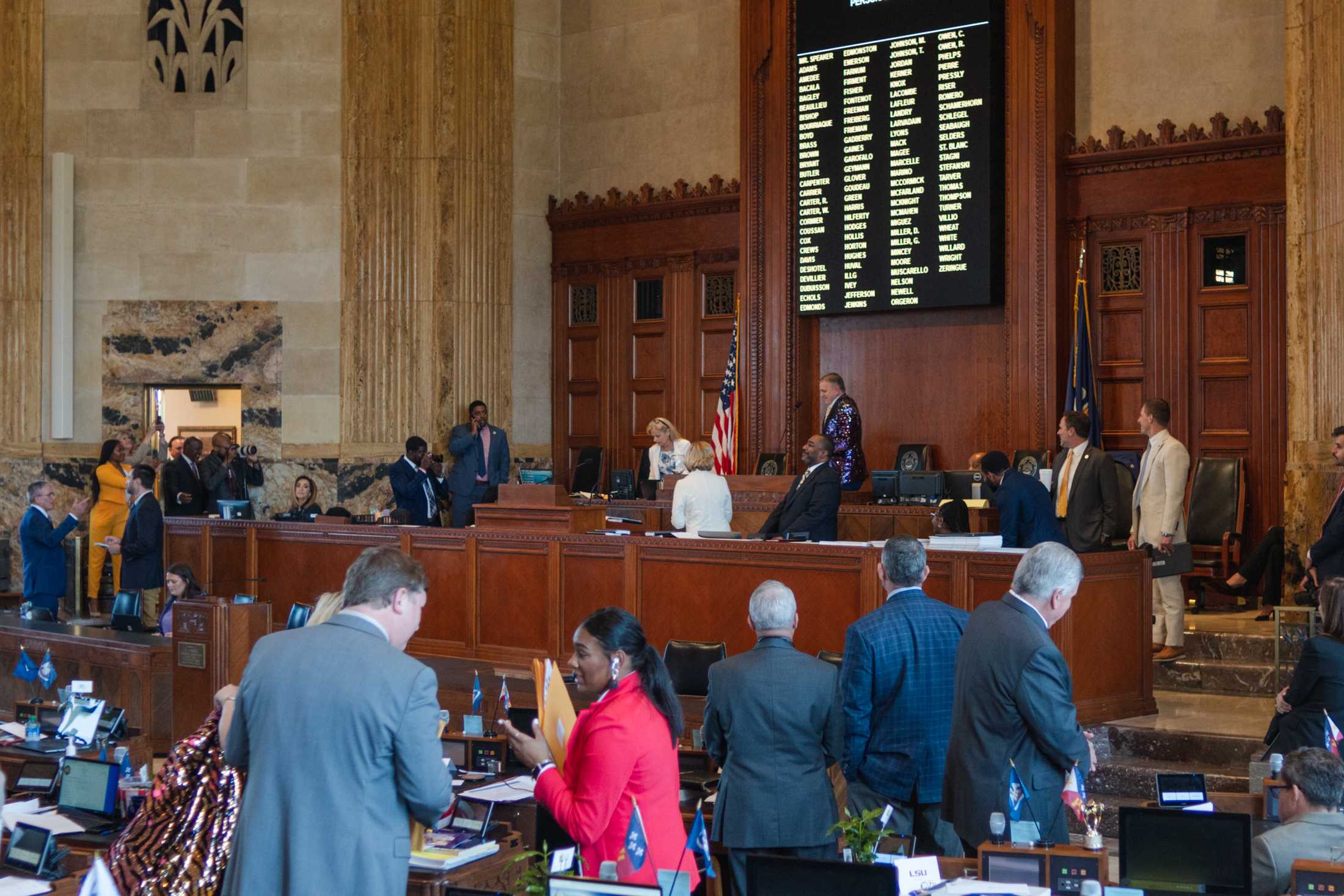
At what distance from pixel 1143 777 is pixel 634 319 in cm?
834

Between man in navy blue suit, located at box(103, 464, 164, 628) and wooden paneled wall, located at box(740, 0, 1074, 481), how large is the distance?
530 centimetres

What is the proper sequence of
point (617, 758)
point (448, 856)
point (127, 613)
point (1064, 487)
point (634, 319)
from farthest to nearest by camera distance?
point (634, 319) < point (1064, 487) < point (127, 613) < point (448, 856) < point (617, 758)

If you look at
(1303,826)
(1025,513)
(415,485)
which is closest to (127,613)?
(415,485)

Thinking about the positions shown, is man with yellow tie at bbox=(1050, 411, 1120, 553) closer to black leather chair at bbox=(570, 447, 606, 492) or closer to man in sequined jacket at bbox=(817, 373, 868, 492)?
man in sequined jacket at bbox=(817, 373, 868, 492)

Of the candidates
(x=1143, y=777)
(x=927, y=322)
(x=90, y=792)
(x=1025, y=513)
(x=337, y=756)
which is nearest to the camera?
(x=337, y=756)

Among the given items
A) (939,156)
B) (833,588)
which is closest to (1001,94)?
(939,156)

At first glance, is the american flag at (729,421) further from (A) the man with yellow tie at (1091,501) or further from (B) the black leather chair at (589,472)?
(A) the man with yellow tie at (1091,501)

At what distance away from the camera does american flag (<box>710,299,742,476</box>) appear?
12.8 metres

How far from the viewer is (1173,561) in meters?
8.23

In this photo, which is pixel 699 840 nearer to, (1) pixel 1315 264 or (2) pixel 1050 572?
(2) pixel 1050 572

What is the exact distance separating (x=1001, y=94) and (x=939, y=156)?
694mm

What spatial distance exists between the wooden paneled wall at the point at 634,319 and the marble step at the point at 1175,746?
697 cm

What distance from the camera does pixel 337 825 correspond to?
3.08 m

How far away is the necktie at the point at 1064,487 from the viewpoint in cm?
905
